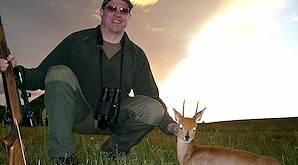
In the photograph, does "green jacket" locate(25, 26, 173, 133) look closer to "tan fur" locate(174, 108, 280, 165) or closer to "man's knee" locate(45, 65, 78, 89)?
"tan fur" locate(174, 108, 280, 165)

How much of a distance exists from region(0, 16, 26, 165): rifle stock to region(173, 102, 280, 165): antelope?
8.34ft

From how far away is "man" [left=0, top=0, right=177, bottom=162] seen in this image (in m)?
6.71

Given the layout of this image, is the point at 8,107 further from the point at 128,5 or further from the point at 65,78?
the point at 128,5

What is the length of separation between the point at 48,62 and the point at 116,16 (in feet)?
3.56

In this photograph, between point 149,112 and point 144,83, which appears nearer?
point 149,112

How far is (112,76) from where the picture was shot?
23.0ft

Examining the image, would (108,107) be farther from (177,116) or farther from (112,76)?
(177,116)

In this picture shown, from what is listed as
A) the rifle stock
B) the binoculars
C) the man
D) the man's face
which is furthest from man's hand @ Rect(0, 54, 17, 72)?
the man's face

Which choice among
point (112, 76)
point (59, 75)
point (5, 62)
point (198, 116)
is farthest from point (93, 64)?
point (5, 62)

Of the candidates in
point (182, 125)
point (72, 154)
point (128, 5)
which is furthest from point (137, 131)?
point (128, 5)

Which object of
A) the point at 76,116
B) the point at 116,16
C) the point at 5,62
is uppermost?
the point at 116,16

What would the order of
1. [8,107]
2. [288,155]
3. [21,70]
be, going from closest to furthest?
[8,107] < [21,70] < [288,155]

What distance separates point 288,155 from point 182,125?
2.85 metres

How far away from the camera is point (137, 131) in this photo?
694 centimetres
